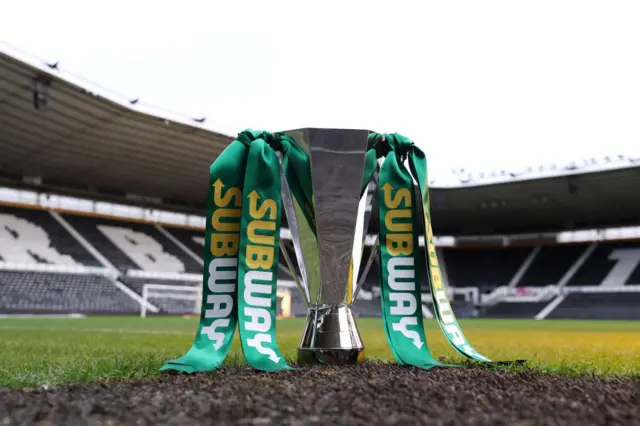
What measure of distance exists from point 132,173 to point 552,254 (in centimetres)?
2459

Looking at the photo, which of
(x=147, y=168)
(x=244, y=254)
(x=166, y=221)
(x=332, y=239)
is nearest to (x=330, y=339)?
(x=332, y=239)

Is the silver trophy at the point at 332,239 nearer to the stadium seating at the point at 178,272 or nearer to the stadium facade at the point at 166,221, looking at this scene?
the stadium facade at the point at 166,221

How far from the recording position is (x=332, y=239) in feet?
11.3

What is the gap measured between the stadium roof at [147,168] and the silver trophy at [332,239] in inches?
540

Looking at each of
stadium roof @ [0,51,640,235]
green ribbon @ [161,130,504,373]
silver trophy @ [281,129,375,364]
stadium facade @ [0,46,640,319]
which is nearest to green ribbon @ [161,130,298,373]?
green ribbon @ [161,130,504,373]

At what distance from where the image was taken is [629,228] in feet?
109

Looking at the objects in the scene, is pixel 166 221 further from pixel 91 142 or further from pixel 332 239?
pixel 332 239

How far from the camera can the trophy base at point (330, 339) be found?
3.30m

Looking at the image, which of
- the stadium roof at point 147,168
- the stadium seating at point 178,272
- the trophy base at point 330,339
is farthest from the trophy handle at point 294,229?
the stadium seating at point 178,272

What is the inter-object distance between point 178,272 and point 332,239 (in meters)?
27.4

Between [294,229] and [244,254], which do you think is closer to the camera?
[244,254]

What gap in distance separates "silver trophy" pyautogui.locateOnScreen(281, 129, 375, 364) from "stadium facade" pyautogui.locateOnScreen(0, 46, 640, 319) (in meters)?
13.6

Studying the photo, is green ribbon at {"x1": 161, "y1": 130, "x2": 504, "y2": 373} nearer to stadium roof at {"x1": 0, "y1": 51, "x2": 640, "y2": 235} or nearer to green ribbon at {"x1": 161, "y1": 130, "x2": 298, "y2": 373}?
green ribbon at {"x1": 161, "y1": 130, "x2": 298, "y2": 373}

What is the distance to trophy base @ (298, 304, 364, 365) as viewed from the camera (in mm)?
3303
